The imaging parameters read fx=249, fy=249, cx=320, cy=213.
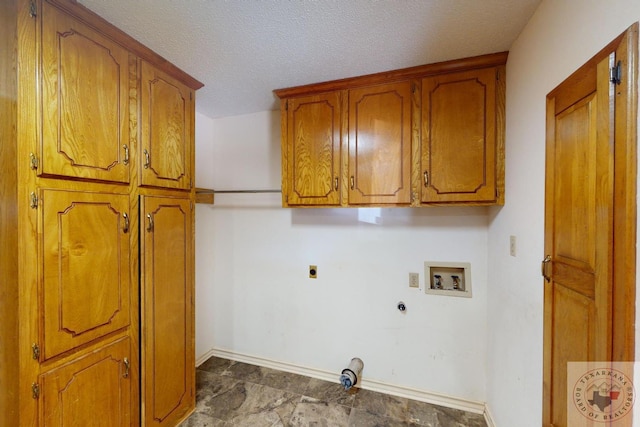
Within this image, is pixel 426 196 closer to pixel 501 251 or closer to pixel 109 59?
pixel 501 251

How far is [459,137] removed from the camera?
5.17ft

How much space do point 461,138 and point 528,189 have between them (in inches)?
20.2

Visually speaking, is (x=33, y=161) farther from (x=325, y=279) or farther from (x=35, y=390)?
(x=325, y=279)

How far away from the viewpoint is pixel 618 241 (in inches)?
27.3

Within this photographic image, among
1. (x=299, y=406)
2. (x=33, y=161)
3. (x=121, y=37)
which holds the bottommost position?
(x=299, y=406)

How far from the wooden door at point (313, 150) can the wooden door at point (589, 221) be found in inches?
46.1

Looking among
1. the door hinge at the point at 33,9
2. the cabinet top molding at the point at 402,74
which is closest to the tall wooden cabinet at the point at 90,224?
the door hinge at the point at 33,9

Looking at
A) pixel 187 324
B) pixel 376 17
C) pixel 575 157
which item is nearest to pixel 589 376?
pixel 575 157

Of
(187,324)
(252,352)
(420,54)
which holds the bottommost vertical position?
(252,352)

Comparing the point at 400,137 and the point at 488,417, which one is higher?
the point at 400,137

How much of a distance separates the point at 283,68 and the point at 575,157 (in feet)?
5.24

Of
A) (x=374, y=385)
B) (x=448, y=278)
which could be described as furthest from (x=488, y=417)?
(x=448, y=278)

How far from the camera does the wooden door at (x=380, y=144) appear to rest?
5.53 ft

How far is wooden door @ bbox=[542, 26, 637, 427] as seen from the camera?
67 centimetres
